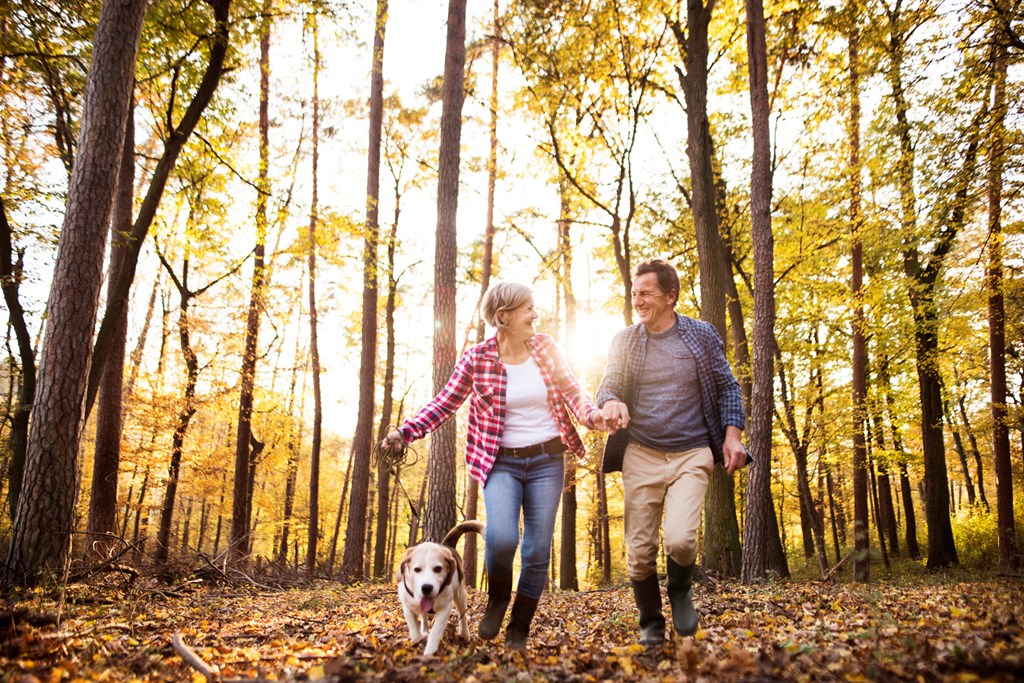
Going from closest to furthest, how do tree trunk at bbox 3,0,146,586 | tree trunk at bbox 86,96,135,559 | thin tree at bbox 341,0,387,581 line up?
tree trunk at bbox 3,0,146,586 < tree trunk at bbox 86,96,135,559 < thin tree at bbox 341,0,387,581

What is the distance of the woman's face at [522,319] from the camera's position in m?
3.88

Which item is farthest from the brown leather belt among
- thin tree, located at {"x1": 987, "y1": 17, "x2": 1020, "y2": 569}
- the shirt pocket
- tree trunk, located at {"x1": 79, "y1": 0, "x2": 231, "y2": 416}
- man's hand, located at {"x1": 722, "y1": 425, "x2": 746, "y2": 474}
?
thin tree, located at {"x1": 987, "y1": 17, "x2": 1020, "y2": 569}

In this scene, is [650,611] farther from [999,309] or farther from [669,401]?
[999,309]

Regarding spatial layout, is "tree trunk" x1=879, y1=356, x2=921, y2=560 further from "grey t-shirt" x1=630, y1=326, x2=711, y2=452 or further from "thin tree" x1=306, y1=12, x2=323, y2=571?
"thin tree" x1=306, y1=12, x2=323, y2=571

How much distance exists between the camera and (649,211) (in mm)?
16000

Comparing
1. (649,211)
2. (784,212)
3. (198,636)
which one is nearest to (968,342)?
(784,212)

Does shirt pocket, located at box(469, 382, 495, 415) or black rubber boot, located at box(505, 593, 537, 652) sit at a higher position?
shirt pocket, located at box(469, 382, 495, 415)

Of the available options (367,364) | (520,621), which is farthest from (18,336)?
(520,621)

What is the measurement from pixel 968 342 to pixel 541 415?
51.6 feet

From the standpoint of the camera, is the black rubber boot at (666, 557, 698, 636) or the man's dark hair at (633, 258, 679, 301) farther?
the man's dark hair at (633, 258, 679, 301)

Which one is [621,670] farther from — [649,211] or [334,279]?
[334,279]

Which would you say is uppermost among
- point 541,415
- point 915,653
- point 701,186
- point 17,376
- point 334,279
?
point 334,279

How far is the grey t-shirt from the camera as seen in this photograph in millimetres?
3779

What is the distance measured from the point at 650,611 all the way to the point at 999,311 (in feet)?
43.4
